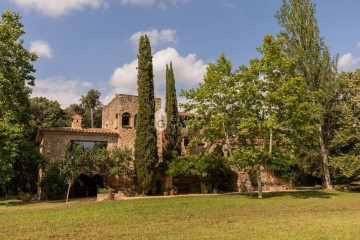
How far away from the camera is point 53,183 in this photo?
21234 millimetres

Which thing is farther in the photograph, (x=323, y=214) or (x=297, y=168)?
(x=297, y=168)

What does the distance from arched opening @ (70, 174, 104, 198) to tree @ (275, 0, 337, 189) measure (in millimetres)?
17940

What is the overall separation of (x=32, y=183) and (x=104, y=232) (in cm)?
2497

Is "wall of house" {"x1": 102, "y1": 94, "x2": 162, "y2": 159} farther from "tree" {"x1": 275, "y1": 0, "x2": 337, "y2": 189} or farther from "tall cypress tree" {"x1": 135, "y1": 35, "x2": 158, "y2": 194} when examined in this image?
"tree" {"x1": 275, "y1": 0, "x2": 337, "y2": 189}

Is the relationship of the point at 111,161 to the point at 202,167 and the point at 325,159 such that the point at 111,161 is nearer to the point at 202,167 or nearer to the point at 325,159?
the point at 202,167

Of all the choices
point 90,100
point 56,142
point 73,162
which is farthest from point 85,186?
point 90,100

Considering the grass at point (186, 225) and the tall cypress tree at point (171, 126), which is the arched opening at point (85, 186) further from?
the grass at point (186, 225)

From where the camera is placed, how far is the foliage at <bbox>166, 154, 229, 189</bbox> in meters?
23.3

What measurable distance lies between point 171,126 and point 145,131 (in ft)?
16.4

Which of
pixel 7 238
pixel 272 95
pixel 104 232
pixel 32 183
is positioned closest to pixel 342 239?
pixel 104 232

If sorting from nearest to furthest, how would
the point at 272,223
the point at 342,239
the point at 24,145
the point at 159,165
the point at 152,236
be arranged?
the point at 342,239, the point at 152,236, the point at 272,223, the point at 24,145, the point at 159,165

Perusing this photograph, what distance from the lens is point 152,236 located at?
26.7 ft

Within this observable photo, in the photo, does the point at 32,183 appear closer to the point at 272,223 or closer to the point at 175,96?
the point at 175,96

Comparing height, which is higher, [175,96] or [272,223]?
[175,96]
